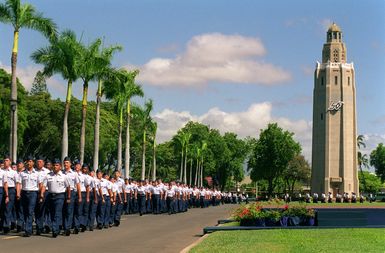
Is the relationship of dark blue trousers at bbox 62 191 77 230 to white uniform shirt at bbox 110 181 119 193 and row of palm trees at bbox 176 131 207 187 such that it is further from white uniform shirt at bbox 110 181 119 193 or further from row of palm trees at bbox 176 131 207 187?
row of palm trees at bbox 176 131 207 187

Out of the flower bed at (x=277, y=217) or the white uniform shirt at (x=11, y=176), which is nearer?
the white uniform shirt at (x=11, y=176)

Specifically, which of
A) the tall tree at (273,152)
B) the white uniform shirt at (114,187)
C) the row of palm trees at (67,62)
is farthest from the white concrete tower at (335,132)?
the white uniform shirt at (114,187)

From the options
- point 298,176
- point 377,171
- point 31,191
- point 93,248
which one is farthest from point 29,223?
point 377,171

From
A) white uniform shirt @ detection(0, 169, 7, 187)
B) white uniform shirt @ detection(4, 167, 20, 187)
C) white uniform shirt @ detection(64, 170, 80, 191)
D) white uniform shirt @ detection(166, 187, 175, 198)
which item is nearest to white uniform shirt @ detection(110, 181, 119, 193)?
white uniform shirt @ detection(64, 170, 80, 191)

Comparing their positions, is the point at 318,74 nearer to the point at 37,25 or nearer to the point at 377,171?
Result: the point at 377,171

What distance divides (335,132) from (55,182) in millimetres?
95044

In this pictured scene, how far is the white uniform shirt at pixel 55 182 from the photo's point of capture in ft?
62.7

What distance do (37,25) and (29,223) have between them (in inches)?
620

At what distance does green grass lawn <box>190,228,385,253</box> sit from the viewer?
14.2 meters

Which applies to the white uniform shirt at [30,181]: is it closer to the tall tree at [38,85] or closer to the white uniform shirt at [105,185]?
the white uniform shirt at [105,185]

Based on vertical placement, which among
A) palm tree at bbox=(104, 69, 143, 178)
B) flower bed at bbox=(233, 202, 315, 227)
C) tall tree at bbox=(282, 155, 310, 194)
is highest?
palm tree at bbox=(104, 69, 143, 178)

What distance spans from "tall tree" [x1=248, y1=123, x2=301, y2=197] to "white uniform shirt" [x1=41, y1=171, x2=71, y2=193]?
101225mm

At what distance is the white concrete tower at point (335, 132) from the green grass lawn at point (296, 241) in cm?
9153

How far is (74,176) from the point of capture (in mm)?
20047
